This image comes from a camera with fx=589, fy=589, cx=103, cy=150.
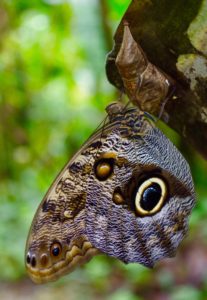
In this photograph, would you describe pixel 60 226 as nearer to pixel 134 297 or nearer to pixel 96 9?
pixel 134 297

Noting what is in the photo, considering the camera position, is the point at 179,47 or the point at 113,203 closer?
the point at 179,47

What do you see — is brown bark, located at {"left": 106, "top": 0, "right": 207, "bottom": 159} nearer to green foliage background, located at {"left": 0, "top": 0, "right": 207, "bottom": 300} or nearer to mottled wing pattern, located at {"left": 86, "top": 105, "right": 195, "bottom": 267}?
mottled wing pattern, located at {"left": 86, "top": 105, "right": 195, "bottom": 267}

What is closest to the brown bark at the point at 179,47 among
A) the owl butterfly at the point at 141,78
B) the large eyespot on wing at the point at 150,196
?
the owl butterfly at the point at 141,78

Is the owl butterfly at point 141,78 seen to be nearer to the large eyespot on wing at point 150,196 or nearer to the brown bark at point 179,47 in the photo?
the brown bark at point 179,47

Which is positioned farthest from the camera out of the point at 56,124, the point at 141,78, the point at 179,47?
the point at 56,124

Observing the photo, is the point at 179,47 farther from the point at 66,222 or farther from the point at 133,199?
the point at 66,222

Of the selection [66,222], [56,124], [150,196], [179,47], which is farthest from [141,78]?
[56,124]
